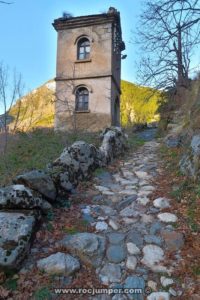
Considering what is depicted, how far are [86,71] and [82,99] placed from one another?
1.66m

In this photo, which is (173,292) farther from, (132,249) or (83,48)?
(83,48)

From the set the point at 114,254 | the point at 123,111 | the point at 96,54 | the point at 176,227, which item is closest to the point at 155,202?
the point at 176,227

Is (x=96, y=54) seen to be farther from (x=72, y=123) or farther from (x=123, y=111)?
(x=123, y=111)

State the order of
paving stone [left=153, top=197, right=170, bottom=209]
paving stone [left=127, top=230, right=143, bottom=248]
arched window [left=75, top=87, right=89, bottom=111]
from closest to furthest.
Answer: paving stone [left=127, top=230, right=143, bottom=248] → paving stone [left=153, top=197, right=170, bottom=209] → arched window [left=75, top=87, right=89, bottom=111]

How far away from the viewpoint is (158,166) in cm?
919

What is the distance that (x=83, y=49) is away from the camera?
63.3ft

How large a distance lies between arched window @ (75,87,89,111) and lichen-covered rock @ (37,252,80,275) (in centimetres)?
1477

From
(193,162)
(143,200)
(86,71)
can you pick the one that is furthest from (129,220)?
(86,71)

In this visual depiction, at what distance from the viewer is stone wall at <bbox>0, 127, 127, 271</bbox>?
435 cm

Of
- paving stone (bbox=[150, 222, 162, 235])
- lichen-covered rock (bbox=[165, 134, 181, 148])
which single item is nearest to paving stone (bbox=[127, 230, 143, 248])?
paving stone (bbox=[150, 222, 162, 235])

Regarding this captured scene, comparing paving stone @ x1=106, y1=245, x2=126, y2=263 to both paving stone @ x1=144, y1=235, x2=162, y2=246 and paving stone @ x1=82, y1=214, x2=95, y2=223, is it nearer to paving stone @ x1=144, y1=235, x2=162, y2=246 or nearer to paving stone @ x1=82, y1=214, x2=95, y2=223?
paving stone @ x1=144, y1=235, x2=162, y2=246

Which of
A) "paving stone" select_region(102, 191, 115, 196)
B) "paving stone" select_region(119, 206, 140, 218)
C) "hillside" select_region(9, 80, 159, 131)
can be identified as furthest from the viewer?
"hillside" select_region(9, 80, 159, 131)

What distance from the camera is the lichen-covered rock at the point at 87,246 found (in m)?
4.59

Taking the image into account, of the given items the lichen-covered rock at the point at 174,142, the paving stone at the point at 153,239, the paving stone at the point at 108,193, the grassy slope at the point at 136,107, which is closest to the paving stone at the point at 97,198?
the paving stone at the point at 108,193
